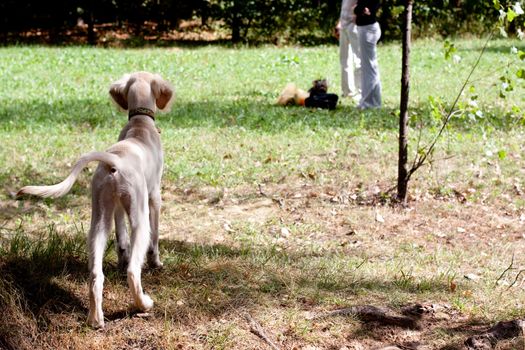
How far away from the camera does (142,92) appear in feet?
15.9

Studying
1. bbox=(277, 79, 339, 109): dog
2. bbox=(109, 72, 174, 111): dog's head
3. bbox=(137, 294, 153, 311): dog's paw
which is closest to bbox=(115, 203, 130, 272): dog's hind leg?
bbox=(137, 294, 153, 311): dog's paw

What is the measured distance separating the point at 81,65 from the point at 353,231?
12.1 meters

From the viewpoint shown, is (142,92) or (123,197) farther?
(142,92)

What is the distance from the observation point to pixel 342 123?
411 inches

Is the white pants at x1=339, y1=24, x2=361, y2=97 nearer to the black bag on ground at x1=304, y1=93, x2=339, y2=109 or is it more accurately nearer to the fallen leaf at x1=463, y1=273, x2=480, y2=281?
the black bag on ground at x1=304, y1=93, x2=339, y2=109

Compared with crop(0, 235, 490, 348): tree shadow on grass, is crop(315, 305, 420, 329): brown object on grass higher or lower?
lower

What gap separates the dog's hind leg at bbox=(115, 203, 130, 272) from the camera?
425cm

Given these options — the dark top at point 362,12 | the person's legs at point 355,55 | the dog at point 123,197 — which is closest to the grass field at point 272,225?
the dog at point 123,197

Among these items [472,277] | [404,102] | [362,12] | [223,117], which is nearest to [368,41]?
[362,12]

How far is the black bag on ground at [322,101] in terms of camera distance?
38.2 ft

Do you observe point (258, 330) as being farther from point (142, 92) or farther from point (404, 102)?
point (404, 102)

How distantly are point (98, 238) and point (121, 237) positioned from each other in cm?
53

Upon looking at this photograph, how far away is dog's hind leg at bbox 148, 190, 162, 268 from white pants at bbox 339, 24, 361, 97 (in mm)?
7797

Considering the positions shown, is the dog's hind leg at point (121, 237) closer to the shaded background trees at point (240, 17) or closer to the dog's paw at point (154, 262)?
the dog's paw at point (154, 262)
